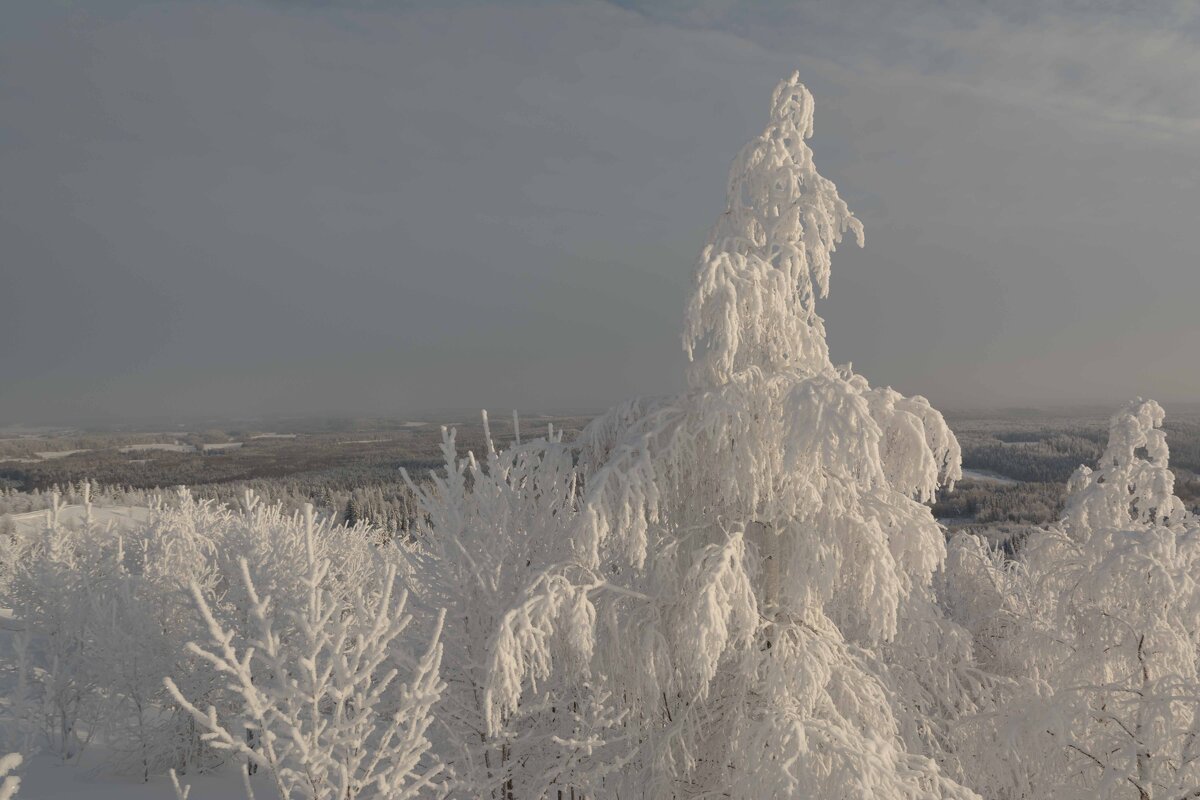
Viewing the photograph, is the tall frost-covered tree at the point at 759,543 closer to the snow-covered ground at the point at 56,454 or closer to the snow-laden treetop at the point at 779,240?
the snow-laden treetop at the point at 779,240

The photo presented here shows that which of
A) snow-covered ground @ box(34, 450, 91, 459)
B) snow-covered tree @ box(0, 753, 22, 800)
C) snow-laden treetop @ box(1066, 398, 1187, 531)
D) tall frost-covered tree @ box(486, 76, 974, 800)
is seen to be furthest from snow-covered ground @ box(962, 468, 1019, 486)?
snow-covered ground @ box(34, 450, 91, 459)

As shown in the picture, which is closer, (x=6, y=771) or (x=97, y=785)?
(x=6, y=771)

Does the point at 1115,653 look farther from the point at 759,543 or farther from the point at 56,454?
the point at 56,454

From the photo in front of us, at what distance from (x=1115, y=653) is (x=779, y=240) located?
6.93 meters

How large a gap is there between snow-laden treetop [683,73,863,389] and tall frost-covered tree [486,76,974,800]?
21 mm

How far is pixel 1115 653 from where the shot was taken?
8.20 meters

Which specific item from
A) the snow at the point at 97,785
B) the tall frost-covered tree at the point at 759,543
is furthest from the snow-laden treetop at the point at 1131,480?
the snow at the point at 97,785

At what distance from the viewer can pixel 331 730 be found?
4.34 metres

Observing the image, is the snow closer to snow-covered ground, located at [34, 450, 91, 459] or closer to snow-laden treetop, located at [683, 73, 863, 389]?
snow-laden treetop, located at [683, 73, 863, 389]

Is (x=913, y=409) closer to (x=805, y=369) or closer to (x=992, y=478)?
(x=805, y=369)

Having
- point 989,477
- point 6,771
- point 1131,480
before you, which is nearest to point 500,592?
point 6,771

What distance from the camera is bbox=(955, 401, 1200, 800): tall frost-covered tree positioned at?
7406mm

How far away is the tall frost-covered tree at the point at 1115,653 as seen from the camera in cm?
741

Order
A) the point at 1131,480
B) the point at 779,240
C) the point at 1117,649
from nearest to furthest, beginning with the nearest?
the point at 779,240 < the point at 1117,649 < the point at 1131,480
